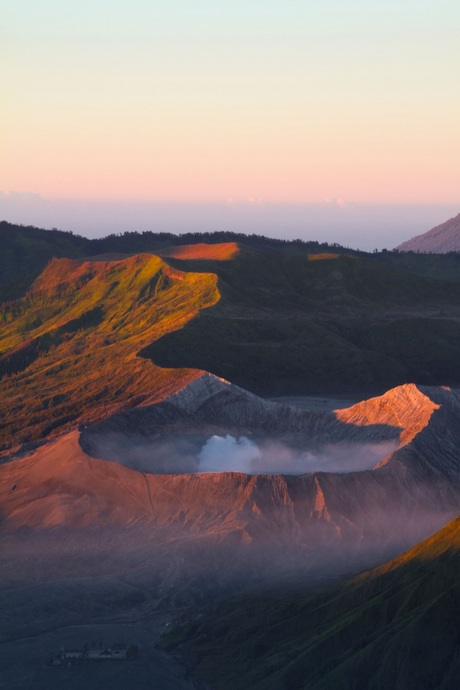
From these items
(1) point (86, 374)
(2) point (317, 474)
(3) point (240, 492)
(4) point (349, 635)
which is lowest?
(4) point (349, 635)

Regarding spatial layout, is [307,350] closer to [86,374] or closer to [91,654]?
[86,374]

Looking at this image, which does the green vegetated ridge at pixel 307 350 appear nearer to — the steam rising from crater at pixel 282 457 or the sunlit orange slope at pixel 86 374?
the sunlit orange slope at pixel 86 374

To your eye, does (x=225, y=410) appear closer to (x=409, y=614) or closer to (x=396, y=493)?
(x=396, y=493)

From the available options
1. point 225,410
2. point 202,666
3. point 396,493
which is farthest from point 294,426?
point 202,666

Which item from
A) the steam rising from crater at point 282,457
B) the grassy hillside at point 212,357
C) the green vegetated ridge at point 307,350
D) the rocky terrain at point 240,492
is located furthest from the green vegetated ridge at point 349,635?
the green vegetated ridge at point 307,350

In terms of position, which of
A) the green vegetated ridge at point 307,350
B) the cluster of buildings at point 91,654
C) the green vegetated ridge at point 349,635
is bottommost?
the cluster of buildings at point 91,654

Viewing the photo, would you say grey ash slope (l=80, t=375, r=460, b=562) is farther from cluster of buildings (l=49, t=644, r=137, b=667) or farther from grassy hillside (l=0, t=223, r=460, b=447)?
cluster of buildings (l=49, t=644, r=137, b=667)

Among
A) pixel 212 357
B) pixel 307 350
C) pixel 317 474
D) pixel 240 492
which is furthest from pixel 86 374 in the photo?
pixel 317 474

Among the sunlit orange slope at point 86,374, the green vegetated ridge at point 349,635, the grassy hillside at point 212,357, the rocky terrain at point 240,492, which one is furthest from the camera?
the grassy hillside at point 212,357
